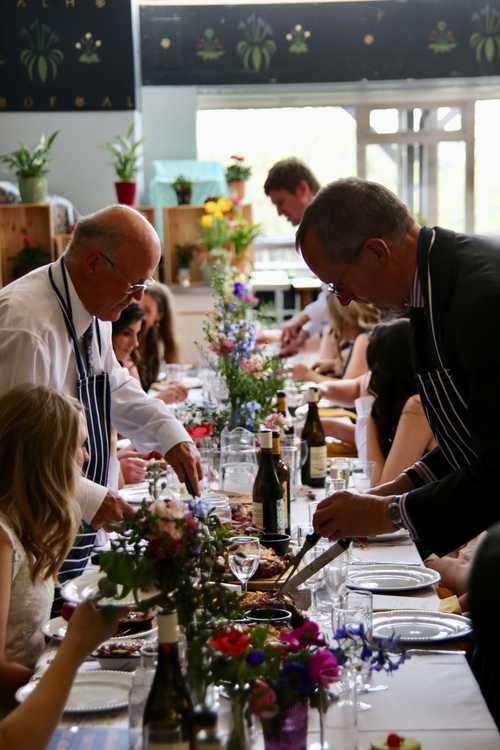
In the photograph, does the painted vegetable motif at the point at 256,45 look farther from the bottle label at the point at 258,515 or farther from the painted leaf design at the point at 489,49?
the bottle label at the point at 258,515

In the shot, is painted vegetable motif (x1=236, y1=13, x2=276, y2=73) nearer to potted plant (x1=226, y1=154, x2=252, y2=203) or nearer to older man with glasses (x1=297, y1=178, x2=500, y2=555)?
potted plant (x1=226, y1=154, x2=252, y2=203)

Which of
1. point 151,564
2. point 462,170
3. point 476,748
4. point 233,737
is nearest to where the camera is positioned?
point 233,737

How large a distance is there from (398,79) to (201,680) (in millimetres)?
9815

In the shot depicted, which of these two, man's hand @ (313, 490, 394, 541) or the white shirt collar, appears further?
the white shirt collar

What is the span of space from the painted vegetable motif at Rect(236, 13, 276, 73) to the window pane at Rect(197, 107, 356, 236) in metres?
0.51

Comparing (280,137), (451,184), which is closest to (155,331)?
(280,137)

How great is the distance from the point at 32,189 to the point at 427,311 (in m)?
6.63

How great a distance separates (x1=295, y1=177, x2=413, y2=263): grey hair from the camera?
231 centimetres

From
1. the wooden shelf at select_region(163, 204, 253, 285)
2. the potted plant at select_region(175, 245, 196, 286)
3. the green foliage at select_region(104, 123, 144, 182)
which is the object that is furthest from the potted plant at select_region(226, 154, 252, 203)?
the green foliage at select_region(104, 123, 144, 182)

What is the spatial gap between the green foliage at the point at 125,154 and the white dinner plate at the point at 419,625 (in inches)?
286

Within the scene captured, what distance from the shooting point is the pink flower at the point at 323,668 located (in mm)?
1383

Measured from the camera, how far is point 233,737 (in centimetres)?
135

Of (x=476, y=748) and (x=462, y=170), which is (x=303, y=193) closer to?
(x=476, y=748)

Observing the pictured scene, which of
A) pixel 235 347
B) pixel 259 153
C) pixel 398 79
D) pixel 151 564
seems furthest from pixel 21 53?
pixel 151 564
